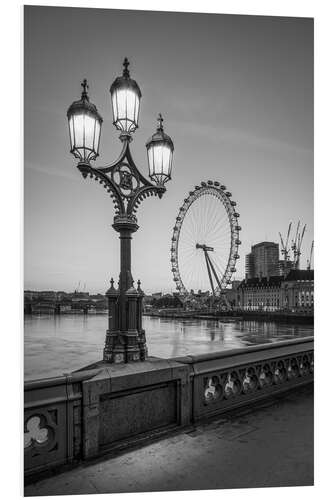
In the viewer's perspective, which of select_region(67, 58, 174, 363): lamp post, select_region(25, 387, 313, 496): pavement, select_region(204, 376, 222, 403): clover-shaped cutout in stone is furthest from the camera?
select_region(204, 376, 222, 403): clover-shaped cutout in stone

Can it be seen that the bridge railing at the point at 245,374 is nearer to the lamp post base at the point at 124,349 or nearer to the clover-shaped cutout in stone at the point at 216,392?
the clover-shaped cutout in stone at the point at 216,392

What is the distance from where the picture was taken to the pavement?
288 cm

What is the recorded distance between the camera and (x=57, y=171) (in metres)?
4.87

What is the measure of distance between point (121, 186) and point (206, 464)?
2.97 m

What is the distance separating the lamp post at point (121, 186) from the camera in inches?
147

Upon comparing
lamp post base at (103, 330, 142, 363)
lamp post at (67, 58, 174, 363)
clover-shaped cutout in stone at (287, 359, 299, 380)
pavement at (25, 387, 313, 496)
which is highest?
lamp post at (67, 58, 174, 363)

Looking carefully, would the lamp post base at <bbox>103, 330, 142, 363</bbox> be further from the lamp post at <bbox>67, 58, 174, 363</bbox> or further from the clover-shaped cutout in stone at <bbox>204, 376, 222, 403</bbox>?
the clover-shaped cutout in stone at <bbox>204, 376, 222, 403</bbox>

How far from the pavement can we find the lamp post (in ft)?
3.25

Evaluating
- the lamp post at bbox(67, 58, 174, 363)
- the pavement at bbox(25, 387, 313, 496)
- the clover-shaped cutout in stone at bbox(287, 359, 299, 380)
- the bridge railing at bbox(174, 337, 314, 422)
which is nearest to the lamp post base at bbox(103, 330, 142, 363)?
the lamp post at bbox(67, 58, 174, 363)

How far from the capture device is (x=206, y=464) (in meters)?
3.11

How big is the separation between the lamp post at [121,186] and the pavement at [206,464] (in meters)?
0.99

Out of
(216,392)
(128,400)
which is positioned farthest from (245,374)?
(128,400)

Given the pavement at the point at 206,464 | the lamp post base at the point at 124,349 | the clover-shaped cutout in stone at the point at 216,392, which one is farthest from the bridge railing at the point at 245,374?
the lamp post base at the point at 124,349

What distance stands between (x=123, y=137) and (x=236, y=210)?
23.7 meters
